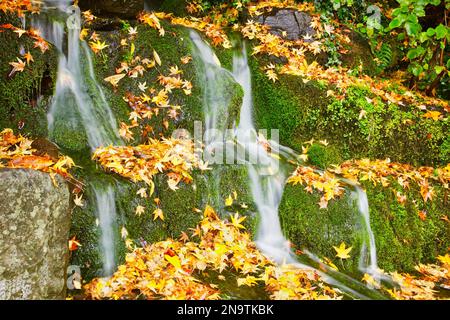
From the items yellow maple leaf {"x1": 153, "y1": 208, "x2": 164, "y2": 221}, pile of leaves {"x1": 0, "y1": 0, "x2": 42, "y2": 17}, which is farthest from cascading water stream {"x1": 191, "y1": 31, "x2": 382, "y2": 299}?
pile of leaves {"x1": 0, "y1": 0, "x2": 42, "y2": 17}

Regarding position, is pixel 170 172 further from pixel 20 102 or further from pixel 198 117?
pixel 20 102

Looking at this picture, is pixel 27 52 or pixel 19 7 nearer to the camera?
pixel 27 52

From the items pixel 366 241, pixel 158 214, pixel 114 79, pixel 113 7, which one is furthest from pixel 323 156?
pixel 113 7

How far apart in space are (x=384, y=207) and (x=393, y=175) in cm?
73

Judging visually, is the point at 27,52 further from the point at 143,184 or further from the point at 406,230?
the point at 406,230

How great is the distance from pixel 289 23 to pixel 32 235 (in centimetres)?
664

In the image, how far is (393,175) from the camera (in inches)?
232

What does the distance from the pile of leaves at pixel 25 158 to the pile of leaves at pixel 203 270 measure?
47.2 inches

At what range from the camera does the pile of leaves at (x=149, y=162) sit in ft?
14.6

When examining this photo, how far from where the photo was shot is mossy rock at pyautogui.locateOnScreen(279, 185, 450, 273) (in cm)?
506

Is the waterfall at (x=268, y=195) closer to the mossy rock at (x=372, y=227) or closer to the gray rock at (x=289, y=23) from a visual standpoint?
the mossy rock at (x=372, y=227)

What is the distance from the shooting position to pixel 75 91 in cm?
533

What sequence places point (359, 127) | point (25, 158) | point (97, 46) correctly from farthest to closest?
point (359, 127), point (97, 46), point (25, 158)

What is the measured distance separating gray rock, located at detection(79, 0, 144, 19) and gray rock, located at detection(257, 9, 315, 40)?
9.00ft
